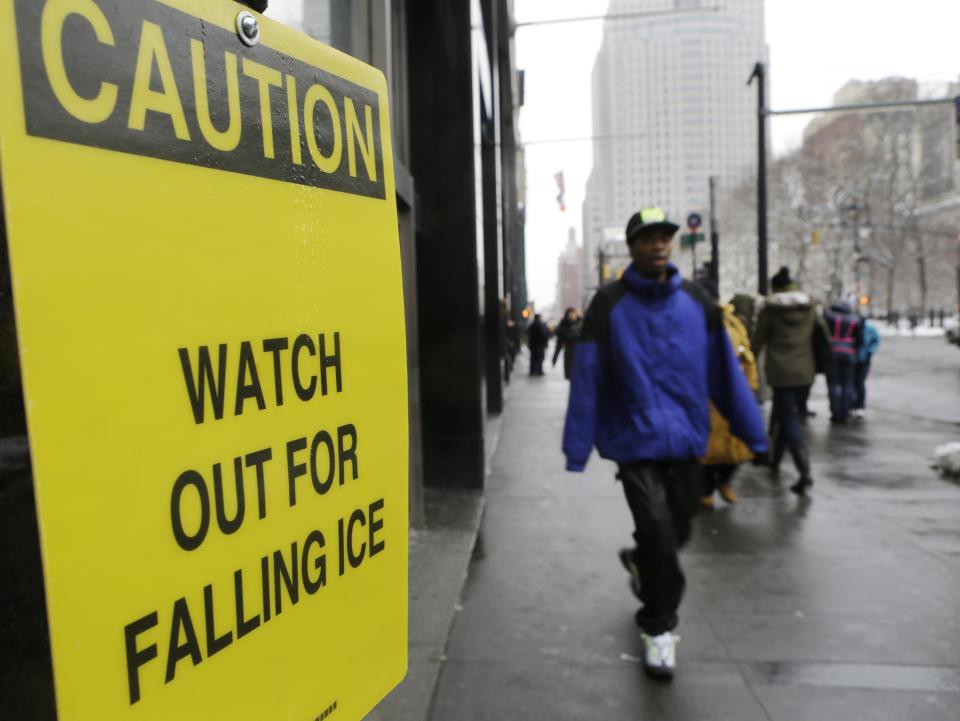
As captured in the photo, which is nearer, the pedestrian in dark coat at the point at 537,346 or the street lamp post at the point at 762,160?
the street lamp post at the point at 762,160

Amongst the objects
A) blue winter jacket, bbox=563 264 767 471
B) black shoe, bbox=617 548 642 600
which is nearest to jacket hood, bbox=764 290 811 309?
blue winter jacket, bbox=563 264 767 471

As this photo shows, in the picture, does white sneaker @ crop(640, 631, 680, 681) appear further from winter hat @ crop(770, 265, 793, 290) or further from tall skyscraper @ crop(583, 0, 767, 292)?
tall skyscraper @ crop(583, 0, 767, 292)

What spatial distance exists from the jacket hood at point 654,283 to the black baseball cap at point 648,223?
6.1 inches

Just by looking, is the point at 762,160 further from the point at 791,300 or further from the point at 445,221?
the point at 445,221

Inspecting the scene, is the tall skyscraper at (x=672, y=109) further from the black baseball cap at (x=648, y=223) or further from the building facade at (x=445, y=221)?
the black baseball cap at (x=648, y=223)

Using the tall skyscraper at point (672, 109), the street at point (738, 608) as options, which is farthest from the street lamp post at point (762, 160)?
the tall skyscraper at point (672, 109)

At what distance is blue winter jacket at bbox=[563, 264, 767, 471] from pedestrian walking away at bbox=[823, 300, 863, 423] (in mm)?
8013

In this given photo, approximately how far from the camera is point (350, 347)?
1.30 meters

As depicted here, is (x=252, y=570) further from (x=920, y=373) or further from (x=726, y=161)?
(x=726, y=161)

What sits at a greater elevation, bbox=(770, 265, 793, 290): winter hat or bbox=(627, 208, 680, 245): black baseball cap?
bbox=(627, 208, 680, 245): black baseball cap

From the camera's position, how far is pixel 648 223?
3.40 meters

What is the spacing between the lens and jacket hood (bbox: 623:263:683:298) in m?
3.35

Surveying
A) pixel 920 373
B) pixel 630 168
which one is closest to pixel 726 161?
pixel 630 168

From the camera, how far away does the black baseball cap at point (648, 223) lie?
3373 millimetres
